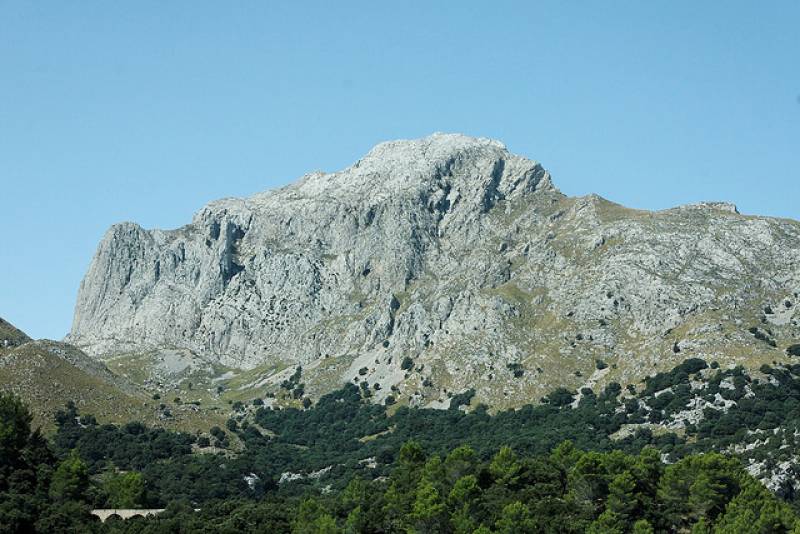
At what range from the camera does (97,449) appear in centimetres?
18212

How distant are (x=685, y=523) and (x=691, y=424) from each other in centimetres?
7300

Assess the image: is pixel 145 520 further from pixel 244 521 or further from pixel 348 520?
pixel 348 520

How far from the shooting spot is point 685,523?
4951 inches

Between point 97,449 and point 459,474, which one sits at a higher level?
point 97,449

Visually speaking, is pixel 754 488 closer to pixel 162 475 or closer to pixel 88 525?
pixel 88 525

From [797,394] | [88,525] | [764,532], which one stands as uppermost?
[797,394]

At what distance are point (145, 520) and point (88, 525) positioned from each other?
26.4 feet

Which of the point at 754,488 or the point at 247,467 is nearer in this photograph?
the point at 754,488

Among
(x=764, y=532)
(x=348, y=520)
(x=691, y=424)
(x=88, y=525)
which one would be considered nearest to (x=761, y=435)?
(x=691, y=424)

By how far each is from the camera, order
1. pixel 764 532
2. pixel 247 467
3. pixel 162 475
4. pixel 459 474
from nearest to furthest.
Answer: pixel 764 532 < pixel 459 474 < pixel 162 475 < pixel 247 467

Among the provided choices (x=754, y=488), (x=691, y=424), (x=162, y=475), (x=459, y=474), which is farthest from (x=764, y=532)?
(x=162, y=475)

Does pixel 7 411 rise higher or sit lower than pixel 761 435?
higher

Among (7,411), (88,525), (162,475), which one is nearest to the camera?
(88,525)

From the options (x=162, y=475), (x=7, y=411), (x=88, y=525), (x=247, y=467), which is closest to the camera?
(x=88, y=525)
